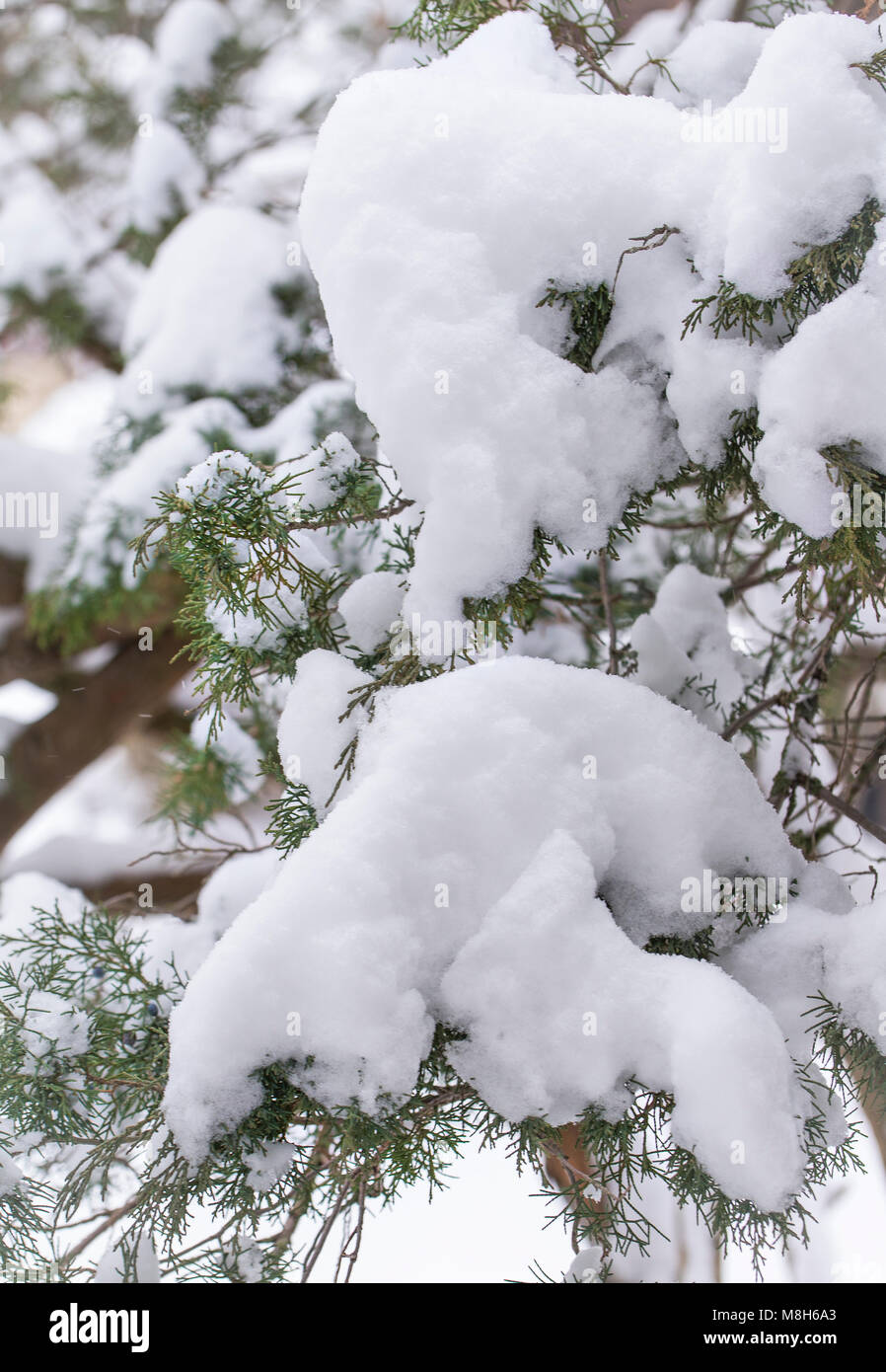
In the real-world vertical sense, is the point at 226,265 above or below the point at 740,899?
above

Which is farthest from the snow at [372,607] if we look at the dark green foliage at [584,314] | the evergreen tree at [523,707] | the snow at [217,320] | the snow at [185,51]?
the snow at [185,51]

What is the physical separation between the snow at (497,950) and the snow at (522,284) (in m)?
0.13

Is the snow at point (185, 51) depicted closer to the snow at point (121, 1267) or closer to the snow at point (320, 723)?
the snow at point (320, 723)

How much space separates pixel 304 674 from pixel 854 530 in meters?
0.45

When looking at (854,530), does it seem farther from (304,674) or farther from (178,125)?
(178,125)

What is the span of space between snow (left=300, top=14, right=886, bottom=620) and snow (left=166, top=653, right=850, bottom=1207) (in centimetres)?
13

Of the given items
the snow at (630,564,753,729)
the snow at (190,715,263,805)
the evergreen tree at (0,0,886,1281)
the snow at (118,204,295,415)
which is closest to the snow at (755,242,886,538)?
the evergreen tree at (0,0,886,1281)

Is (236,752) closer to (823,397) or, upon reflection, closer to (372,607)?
(372,607)

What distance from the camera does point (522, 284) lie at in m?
0.77

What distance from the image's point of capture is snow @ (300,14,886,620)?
28.5 inches

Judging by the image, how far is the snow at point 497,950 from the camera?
25.3 inches

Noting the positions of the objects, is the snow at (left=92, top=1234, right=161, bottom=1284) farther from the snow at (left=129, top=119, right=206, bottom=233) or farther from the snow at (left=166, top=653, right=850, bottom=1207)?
the snow at (left=129, top=119, right=206, bottom=233)

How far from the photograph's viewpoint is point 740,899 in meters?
0.79
